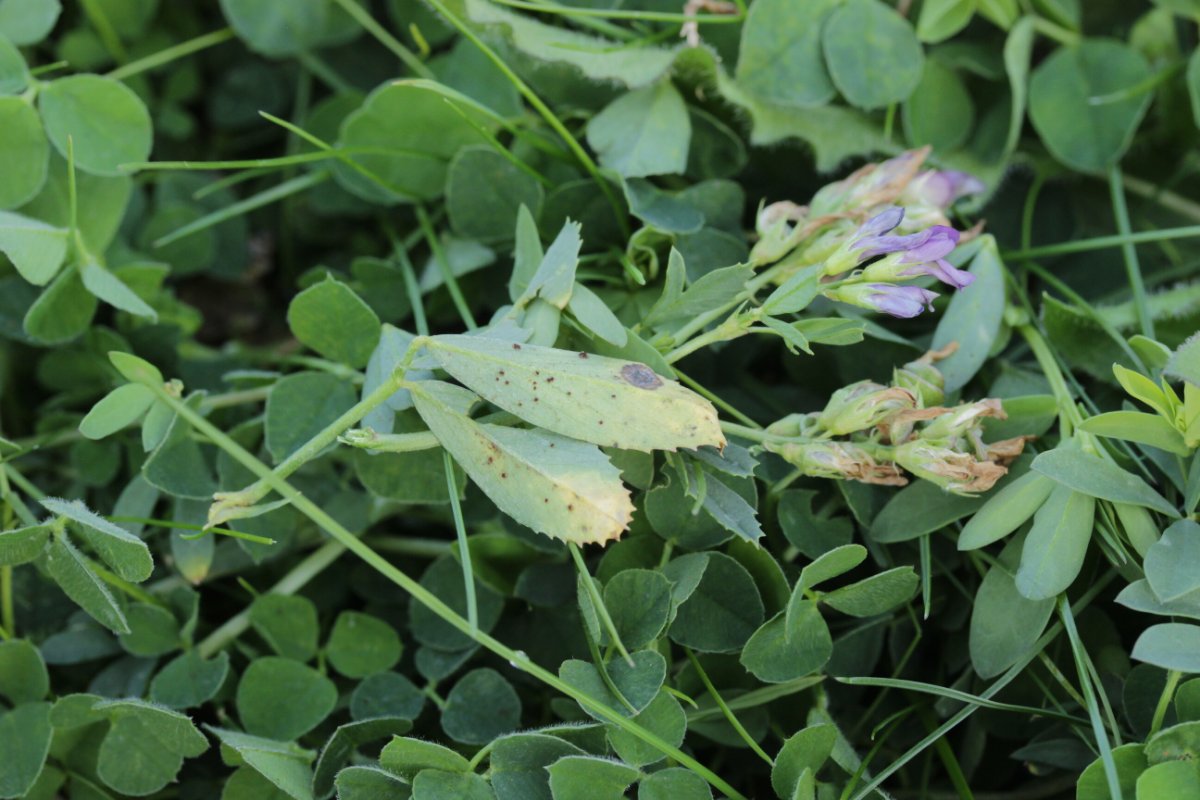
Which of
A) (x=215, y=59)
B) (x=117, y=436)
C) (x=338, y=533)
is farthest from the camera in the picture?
(x=215, y=59)

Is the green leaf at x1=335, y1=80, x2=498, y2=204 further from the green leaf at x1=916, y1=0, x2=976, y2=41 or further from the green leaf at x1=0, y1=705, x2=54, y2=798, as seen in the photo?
the green leaf at x1=0, y1=705, x2=54, y2=798

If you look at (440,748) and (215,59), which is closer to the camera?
(440,748)

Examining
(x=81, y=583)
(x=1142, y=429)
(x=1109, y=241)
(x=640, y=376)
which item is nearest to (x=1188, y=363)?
(x=1142, y=429)

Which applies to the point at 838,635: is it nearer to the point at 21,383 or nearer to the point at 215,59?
the point at 21,383

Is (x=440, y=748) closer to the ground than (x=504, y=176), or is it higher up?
closer to the ground

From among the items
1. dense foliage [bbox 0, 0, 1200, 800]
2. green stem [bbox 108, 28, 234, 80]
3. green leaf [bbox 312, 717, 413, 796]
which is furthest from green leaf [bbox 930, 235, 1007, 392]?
green stem [bbox 108, 28, 234, 80]

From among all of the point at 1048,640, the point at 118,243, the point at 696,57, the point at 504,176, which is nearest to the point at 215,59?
the point at 118,243
